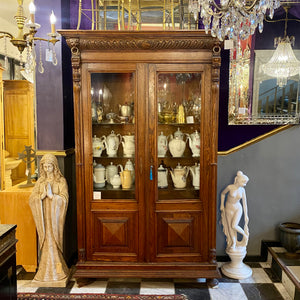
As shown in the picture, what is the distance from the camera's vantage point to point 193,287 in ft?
9.98

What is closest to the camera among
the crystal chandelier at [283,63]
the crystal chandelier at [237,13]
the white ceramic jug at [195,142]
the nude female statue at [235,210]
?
the crystal chandelier at [237,13]

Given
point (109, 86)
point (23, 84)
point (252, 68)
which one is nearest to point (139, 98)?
point (109, 86)

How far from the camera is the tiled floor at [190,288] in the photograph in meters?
2.91

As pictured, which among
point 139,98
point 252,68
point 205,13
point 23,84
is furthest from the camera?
point 23,84

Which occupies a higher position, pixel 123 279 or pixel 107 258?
pixel 107 258

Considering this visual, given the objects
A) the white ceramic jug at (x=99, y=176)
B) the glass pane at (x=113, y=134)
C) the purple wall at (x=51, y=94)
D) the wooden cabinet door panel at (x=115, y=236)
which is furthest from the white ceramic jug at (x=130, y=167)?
the purple wall at (x=51, y=94)

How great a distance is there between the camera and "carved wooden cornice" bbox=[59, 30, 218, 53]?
2.76m

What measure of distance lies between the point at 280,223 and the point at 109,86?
226cm

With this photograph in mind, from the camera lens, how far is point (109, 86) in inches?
118

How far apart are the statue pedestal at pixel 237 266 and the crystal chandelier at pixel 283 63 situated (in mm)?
1703

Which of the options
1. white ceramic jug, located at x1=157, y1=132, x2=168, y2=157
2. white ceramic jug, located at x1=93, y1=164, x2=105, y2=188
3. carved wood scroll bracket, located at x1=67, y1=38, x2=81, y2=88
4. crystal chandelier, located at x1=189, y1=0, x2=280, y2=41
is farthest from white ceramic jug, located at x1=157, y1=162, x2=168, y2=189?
crystal chandelier, located at x1=189, y1=0, x2=280, y2=41

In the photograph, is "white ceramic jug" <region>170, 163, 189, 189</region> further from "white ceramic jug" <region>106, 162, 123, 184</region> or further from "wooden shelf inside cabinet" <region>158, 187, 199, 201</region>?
"white ceramic jug" <region>106, 162, 123, 184</region>

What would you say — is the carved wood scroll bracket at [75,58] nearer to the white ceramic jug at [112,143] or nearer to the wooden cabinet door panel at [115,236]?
the white ceramic jug at [112,143]

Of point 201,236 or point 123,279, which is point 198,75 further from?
point 123,279
